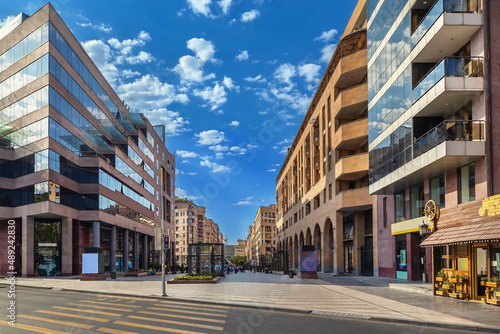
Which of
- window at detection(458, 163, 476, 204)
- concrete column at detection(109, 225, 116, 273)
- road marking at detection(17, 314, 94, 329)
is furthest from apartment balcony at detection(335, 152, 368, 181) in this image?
concrete column at detection(109, 225, 116, 273)

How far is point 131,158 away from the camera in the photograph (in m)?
75.4

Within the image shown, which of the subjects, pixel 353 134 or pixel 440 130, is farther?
pixel 353 134

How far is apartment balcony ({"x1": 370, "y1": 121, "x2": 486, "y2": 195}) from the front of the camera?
2283 centimetres

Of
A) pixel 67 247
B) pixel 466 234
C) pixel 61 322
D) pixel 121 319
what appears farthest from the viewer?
pixel 67 247

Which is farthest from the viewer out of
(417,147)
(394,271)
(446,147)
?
(394,271)

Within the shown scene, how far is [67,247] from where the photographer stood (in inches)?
2047

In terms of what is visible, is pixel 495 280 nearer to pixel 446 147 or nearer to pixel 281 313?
pixel 446 147

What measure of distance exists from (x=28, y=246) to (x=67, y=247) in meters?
4.75

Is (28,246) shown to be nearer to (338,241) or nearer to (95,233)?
(95,233)

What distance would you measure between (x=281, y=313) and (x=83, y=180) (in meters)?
45.4

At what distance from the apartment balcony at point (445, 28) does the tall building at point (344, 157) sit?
16.3m

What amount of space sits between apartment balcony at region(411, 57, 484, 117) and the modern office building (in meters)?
24.4

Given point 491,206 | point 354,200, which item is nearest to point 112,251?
point 354,200

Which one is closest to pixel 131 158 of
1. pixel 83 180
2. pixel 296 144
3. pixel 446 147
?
pixel 83 180
